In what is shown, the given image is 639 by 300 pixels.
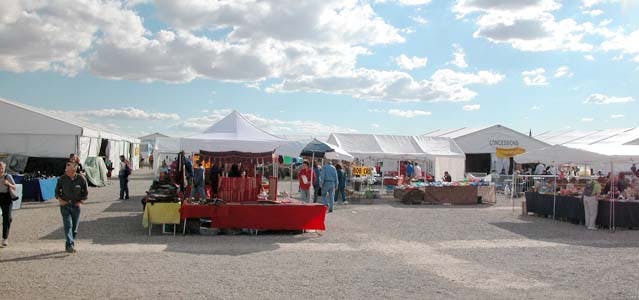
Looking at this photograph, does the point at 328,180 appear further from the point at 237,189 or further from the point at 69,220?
the point at 69,220

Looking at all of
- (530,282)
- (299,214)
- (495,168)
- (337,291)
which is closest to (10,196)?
(299,214)

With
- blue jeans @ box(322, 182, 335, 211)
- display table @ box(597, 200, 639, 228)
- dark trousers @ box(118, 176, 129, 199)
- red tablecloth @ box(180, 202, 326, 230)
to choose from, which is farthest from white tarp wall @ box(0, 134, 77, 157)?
display table @ box(597, 200, 639, 228)

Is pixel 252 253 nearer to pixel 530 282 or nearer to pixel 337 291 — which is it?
pixel 337 291

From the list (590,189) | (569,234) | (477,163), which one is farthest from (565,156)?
(477,163)

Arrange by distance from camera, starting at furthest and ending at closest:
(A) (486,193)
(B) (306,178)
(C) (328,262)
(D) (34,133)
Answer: (D) (34,133) < (A) (486,193) < (B) (306,178) < (C) (328,262)

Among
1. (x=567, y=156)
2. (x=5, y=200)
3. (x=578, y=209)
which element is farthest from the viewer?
(x=567, y=156)

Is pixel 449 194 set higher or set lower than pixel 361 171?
lower

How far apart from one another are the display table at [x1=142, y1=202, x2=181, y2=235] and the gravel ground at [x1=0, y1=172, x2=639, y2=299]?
0.30m

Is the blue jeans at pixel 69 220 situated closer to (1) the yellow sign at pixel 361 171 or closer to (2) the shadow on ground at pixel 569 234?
(2) the shadow on ground at pixel 569 234

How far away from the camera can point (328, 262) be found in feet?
28.8

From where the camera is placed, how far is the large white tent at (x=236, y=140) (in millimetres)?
13469

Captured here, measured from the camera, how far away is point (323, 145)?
16969 millimetres

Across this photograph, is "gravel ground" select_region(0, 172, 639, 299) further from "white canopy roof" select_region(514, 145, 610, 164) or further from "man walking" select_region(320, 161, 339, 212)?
"man walking" select_region(320, 161, 339, 212)

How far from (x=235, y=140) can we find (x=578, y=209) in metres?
8.51
